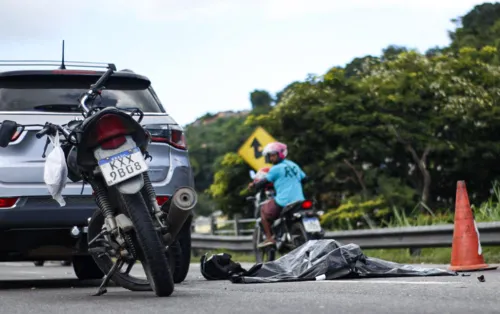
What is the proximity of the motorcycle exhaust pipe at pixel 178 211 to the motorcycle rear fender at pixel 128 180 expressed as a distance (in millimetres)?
450

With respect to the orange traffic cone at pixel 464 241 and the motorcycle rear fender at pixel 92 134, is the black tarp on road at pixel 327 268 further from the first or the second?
the motorcycle rear fender at pixel 92 134

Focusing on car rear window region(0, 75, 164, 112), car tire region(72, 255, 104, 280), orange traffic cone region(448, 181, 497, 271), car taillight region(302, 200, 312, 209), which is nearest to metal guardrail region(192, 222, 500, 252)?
orange traffic cone region(448, 181, 497, 271)

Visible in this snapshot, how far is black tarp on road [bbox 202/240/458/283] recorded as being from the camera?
1020 centimetres

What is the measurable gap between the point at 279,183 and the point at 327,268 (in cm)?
475

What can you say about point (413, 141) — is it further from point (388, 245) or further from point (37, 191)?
point (37, 191)

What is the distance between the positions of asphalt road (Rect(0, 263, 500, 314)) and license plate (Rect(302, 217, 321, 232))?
4413 millimetres

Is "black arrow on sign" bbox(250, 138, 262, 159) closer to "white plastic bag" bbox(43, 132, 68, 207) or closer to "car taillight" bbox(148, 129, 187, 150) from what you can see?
"car taillight" bbox(148, 129, 187, 150)

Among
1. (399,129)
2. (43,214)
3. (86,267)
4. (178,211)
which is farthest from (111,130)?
(399,129)

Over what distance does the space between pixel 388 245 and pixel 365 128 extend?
76.7 feet

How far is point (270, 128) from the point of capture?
42.2 meters

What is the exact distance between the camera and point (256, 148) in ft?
70.1

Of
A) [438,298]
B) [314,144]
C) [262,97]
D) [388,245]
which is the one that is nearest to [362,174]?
[314,144]

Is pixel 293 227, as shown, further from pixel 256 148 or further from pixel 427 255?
pixel 256 148

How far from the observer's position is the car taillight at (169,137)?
32.4ft
